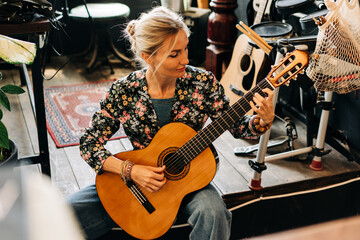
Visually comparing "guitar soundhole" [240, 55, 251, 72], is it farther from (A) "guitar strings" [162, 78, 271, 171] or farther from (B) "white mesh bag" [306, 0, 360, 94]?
(A) "guitar strings" [162, 78, 271, 171]

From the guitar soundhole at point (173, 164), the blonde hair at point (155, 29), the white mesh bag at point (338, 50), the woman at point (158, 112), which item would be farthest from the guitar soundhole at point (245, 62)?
the guitar soundhole at point (173, 164)

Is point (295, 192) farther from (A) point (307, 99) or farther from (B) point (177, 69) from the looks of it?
(B) point (177, 69)

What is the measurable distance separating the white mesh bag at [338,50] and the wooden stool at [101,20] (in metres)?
2.22

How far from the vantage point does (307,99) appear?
96.8 inches

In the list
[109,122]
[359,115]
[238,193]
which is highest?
[109,122]

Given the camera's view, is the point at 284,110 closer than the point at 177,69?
No

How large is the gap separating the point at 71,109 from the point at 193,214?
1.90 metres

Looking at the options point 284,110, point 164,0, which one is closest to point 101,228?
point 284,110

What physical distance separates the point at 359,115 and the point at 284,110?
0.70 m

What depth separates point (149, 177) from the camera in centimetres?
157

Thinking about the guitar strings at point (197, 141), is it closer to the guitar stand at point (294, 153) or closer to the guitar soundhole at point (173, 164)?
the guitar soundhole at point (173, 164)

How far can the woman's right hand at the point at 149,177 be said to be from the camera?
61.8 inches

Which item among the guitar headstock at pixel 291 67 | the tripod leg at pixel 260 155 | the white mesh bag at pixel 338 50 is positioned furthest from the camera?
the tripod leg at pixel 260 155

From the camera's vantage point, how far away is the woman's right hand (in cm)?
157
